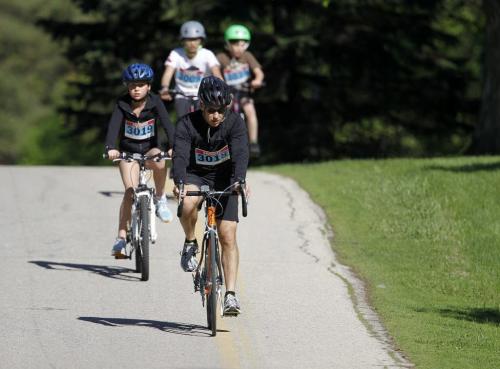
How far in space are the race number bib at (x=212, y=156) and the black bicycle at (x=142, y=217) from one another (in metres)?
2.39

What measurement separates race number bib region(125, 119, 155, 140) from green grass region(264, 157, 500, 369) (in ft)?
8.27

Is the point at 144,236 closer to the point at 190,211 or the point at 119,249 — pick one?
the point at 119,249

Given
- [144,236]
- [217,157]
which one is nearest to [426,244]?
[144,236]

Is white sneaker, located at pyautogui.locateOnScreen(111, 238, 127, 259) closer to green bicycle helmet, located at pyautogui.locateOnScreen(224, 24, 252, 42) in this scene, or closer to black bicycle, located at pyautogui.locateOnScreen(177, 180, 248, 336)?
black bicycle, located at pyautogui.locateOnScreen(177, 180, 248, 336)

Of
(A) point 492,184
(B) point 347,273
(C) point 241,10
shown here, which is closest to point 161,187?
(B) point 347,273

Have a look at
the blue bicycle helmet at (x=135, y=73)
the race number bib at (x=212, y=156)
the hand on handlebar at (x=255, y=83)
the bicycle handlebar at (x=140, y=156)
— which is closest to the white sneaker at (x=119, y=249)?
the bicycle handlebar at (x=140, y=156)

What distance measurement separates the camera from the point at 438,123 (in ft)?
115

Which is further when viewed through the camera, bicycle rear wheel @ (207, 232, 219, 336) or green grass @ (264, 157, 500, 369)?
green grass @ (264, 157, 500, 369)

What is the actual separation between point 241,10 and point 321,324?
2081cm

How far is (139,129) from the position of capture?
12938 mm

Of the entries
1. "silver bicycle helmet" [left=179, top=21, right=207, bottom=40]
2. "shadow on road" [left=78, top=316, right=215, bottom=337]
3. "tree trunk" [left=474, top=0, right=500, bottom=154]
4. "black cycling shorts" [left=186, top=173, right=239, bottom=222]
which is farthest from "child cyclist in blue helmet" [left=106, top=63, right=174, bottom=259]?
"tree trunk" [left=474, top=0, right=500, bottom=154]

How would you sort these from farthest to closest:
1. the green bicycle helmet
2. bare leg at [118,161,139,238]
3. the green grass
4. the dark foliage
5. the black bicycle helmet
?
the dark foliage → the green bicycle helmet → bare leg at [118,161,139,238] → the green grass → the black bicycle helmet

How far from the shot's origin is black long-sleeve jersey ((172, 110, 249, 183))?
9836 millimetres

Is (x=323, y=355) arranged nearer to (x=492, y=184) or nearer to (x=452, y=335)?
(x=452, y=335)
